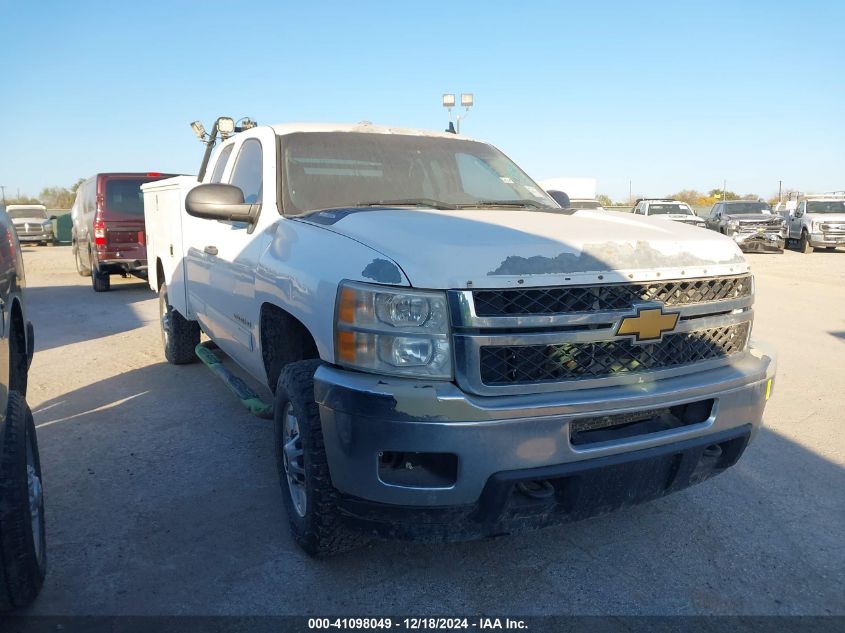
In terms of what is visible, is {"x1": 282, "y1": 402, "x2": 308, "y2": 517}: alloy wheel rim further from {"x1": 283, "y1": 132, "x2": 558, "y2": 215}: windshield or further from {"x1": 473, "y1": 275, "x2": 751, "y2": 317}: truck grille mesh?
{"x1": 283, "y1": 132, "x2": 558, "y2": 215}: windshield

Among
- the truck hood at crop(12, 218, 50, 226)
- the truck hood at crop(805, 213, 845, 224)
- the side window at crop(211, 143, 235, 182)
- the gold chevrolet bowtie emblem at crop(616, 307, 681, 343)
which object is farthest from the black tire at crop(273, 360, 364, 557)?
the truck hood at crop(12, 218, 50, 226)

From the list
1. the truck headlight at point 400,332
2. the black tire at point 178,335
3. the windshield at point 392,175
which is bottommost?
the black tire at point 178,335

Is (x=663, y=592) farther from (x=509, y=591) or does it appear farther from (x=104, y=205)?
(x=104, y=205)

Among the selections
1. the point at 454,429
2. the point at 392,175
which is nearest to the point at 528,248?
the point at 454,429

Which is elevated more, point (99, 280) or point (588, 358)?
point (588, 358)

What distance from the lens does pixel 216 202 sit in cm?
343

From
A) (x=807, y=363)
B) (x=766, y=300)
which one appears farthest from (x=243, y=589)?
(x=766, y=300)

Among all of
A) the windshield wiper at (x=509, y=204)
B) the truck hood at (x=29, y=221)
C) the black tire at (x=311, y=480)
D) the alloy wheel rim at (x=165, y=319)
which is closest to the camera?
the black tire at (x=311, y=480)

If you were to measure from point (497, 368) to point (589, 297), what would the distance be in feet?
1.40

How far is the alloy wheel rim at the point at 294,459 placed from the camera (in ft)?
9.40

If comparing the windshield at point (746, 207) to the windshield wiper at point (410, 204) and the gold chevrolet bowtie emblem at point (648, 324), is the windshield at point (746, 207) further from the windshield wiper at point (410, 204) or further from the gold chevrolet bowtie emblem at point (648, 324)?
the gold chevrolet bowtie emblem at point (648, 324)

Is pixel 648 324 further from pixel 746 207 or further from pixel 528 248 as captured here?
pixel 746 207

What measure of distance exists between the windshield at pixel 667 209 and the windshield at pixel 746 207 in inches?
57.4

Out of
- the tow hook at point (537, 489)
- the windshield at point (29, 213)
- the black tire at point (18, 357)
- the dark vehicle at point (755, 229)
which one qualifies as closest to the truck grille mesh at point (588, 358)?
the tow hook at point (537, 489)
